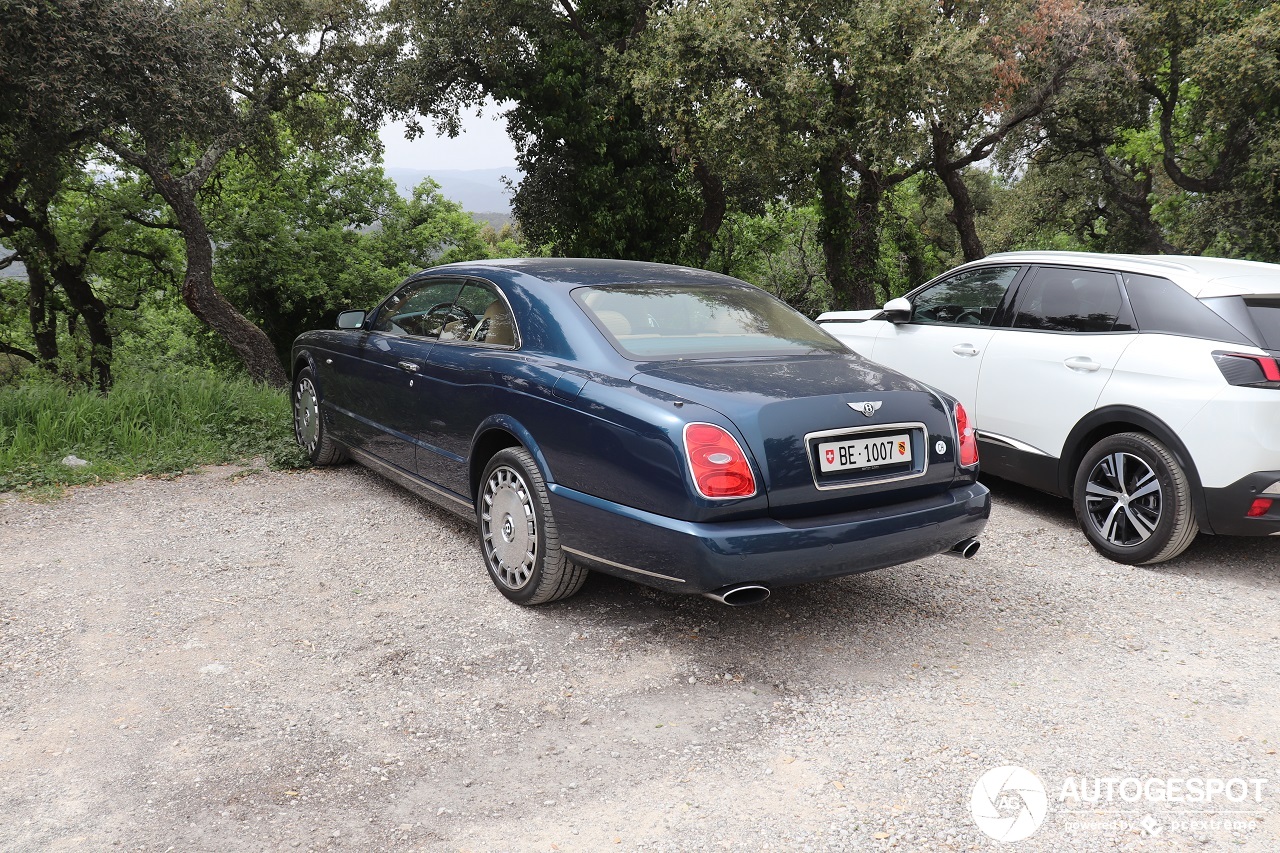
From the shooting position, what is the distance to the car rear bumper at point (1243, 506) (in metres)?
4.46

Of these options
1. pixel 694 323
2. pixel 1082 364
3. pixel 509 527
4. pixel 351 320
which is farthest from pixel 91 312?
pixel 1082 364

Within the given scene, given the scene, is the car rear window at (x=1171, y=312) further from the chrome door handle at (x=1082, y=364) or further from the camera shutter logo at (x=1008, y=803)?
the camera shutter logo at (x=1008, y=803)

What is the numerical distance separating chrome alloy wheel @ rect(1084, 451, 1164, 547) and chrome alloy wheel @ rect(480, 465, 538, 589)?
3.39 meters

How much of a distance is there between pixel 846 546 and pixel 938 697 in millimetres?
678

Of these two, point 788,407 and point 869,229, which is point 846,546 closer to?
point 788,407

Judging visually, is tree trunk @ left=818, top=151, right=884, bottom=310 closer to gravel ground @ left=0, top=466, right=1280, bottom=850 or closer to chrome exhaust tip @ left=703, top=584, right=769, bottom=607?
gravel ground @ left=0, top=466, right=1280, bottom=850

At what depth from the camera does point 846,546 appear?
3531 mm

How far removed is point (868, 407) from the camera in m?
3.69

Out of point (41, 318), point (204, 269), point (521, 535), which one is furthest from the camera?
point (41, 318)

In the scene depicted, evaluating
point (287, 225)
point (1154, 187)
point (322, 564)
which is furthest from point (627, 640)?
point (1154, 187)

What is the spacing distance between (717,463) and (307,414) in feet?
15.6

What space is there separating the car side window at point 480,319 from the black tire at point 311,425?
2.11 m

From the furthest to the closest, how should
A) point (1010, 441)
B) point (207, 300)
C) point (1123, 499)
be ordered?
1. point (207, 300)
2. point (1010, 441)
3. point (1123, 499)

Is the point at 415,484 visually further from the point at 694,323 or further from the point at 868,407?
the point at 868,407
